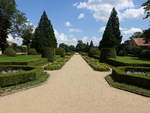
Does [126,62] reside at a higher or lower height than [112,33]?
lower

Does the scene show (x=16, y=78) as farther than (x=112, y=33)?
No

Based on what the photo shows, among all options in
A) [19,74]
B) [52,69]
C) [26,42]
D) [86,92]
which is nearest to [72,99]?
[86,92]

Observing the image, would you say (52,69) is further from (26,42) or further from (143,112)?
(26,42)

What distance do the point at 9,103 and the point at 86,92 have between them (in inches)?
147

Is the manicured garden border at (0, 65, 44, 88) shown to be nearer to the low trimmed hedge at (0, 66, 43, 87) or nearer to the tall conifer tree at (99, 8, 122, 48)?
the low trimmed hedge at (0, 66, 43, 87)

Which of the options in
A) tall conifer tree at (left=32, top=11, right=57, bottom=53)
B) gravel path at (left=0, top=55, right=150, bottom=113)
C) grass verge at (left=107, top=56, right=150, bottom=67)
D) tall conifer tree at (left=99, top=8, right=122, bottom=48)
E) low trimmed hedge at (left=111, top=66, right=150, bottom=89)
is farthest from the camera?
tall conifer tree at (left=32, top=11, right=57, bottom=53)

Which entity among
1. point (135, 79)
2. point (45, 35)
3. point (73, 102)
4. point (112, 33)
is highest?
point (112, 33)

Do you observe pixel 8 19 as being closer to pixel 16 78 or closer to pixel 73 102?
pixel 16 78

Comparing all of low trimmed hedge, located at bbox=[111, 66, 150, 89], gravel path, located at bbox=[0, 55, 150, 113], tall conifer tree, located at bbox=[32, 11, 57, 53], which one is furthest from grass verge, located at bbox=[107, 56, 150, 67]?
tall conifer tree, located at bbox=[32, 11, 57, 53]

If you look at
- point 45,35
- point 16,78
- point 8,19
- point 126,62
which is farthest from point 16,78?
point 45,35

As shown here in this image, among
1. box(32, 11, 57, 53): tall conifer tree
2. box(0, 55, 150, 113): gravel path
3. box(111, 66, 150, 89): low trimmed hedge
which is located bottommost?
box(0, 55, 150, 113): gravel path

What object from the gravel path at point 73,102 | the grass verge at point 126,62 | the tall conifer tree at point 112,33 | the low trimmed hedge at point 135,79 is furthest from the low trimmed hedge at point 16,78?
the tall conifer tree at point 112,33

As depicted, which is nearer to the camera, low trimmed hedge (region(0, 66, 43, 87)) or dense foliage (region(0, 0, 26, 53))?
low trimmed hedge (region(0, 66, 43, 87))

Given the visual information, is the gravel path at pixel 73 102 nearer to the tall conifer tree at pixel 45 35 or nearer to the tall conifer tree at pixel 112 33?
the tall conifer tree at pixel 112 33
